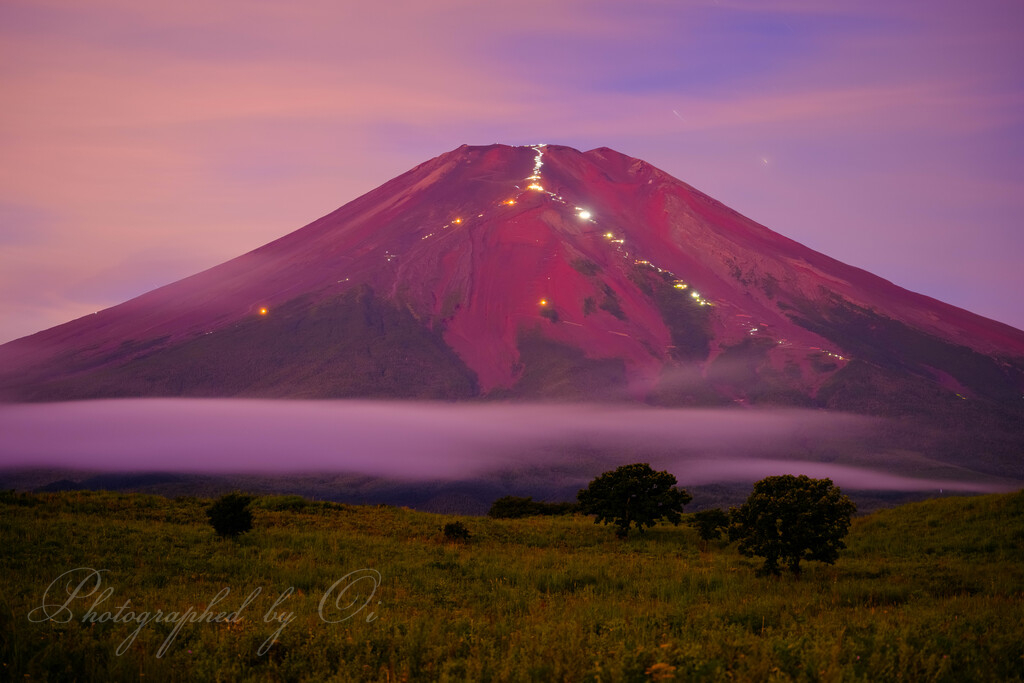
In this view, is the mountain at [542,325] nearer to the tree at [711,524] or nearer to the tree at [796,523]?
the tree at [711,524]

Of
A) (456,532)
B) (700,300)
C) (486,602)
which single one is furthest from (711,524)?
(700,300)

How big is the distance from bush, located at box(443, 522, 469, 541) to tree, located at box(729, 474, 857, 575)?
8.32 m

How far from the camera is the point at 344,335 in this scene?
146375 mm

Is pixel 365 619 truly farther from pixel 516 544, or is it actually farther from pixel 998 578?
pixel 998 578

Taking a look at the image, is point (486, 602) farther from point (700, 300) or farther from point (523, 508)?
point (700, 300)

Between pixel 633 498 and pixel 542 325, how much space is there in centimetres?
12416

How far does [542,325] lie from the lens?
149875 mm

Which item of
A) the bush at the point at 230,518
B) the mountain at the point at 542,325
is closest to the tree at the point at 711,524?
the bush at the point at 230,518

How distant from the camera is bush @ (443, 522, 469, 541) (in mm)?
23031

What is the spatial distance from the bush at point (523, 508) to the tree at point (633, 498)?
853cm

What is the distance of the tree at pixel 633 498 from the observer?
2561cm

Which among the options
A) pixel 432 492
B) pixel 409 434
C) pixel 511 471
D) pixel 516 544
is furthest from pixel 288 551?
pixel 409 434

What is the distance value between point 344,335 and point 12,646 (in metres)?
139

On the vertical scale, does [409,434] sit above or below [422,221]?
below
